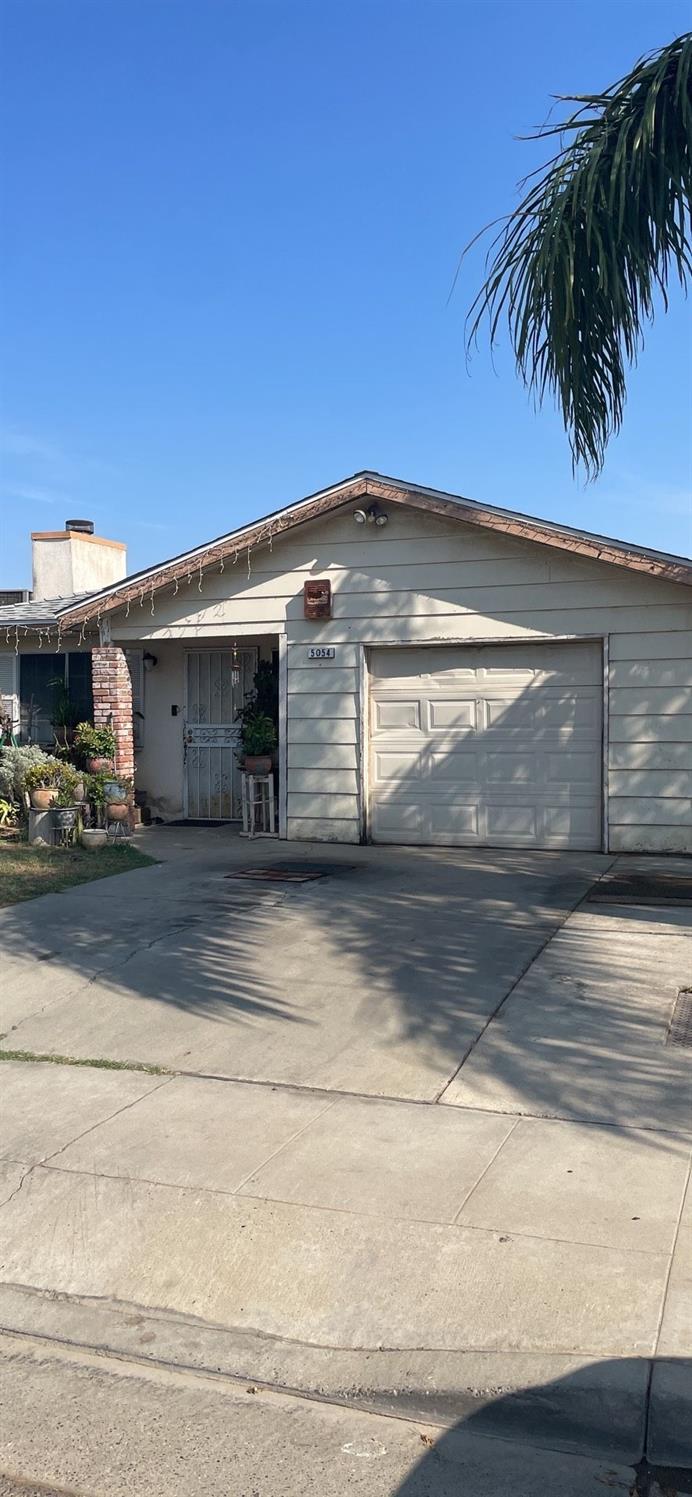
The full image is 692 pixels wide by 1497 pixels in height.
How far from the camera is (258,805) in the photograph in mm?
14156

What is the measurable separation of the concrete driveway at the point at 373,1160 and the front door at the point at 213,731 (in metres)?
6.29

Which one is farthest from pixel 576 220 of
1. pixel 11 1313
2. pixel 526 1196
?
pixel 11 1313

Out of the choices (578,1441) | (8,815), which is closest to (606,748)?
(8,815)

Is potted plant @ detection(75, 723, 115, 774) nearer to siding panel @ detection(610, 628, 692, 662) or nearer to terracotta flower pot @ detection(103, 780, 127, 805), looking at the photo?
terracotta flower pot @ detection(103, 780, 127, 805)

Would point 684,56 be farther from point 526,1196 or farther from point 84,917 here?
point 84,917

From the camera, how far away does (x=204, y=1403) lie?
11.7 ft

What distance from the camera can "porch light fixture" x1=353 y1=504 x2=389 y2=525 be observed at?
41.9ft

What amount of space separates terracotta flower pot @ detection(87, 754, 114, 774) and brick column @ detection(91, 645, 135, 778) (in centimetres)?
33

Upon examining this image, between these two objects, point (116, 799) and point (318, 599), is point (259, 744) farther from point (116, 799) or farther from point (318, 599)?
point (318, 599)

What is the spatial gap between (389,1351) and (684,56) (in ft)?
22.7

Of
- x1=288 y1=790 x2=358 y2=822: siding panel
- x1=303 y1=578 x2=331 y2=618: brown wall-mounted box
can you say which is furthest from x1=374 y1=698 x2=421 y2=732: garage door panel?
x1=303 y1=578 x2=331 y2=618: brown wall-mounted box

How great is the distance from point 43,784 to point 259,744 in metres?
2.52

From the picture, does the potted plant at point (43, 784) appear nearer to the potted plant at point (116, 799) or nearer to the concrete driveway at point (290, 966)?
the potted plant at point (116, 799)

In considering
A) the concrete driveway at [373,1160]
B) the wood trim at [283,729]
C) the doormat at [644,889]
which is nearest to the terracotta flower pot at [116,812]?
the wood trim at [283,729]
